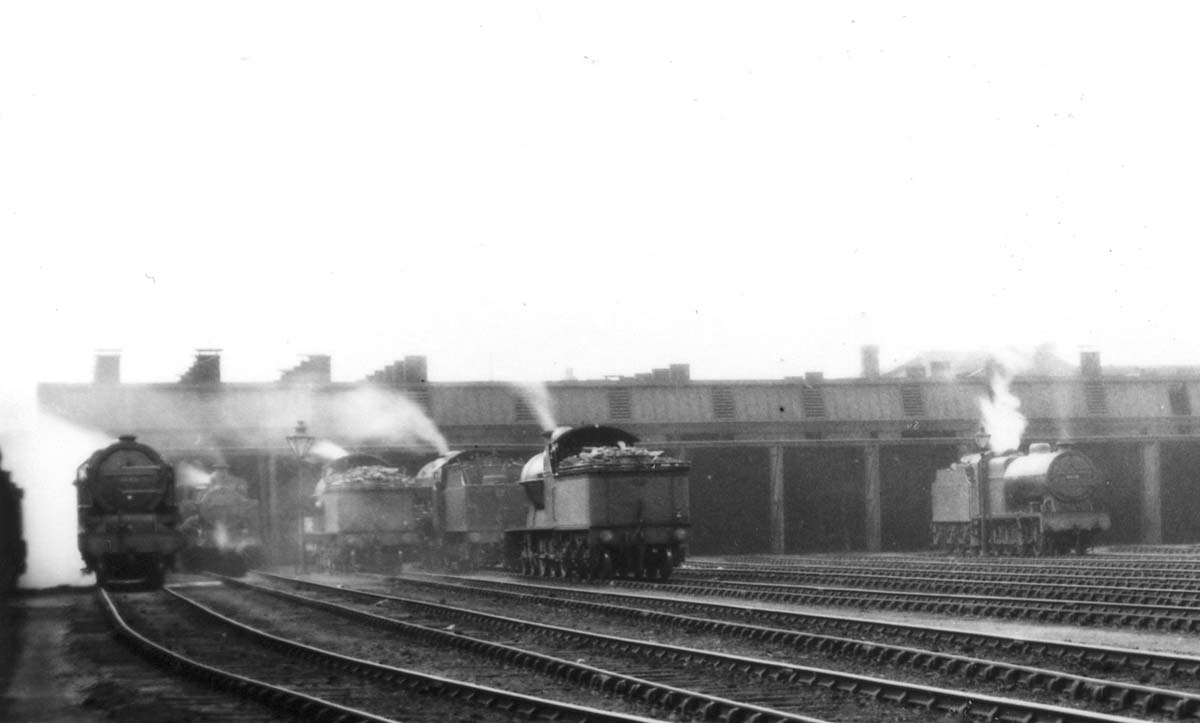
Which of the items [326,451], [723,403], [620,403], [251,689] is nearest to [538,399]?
[620,403]

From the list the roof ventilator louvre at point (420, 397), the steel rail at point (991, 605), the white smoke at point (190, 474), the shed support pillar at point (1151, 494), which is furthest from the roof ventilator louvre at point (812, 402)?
the steel rail at point (991, 605)

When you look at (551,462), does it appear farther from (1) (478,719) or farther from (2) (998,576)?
(1) (478,719)

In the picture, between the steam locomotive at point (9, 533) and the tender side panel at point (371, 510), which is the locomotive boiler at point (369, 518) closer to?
the tender side panel at point (371, 510)

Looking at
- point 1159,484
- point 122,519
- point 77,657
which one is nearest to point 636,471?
point 122,519

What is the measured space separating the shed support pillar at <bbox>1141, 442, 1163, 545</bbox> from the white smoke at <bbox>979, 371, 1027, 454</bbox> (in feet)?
14.5

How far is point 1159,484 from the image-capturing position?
2053 inches

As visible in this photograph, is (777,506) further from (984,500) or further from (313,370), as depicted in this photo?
(313,370)

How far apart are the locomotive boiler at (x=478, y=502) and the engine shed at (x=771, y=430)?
26.7 feet

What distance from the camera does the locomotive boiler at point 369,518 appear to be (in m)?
41.1

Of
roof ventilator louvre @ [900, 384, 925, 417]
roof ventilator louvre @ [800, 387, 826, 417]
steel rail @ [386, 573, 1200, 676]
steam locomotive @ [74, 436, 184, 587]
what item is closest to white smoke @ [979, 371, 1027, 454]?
roof ventilator louvre @ [900, 384, 925, 417]

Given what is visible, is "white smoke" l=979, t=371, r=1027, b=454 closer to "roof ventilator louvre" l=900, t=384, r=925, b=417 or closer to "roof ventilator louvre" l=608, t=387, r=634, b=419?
"roof ventilator louvre" l=900, t=384, r=925, b=417

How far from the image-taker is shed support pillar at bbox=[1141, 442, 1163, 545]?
5203cm

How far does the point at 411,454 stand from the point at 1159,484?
25.6 metres

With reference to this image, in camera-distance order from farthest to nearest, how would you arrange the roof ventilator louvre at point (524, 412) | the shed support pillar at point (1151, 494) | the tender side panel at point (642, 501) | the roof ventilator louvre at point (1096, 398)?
the roof ventilator louvre at point (1096, 398)
the roof ventilator louvre at point (524, 412)
the shed support pillar at point (1151, 494)
the tender side panel at point (642, 501)
